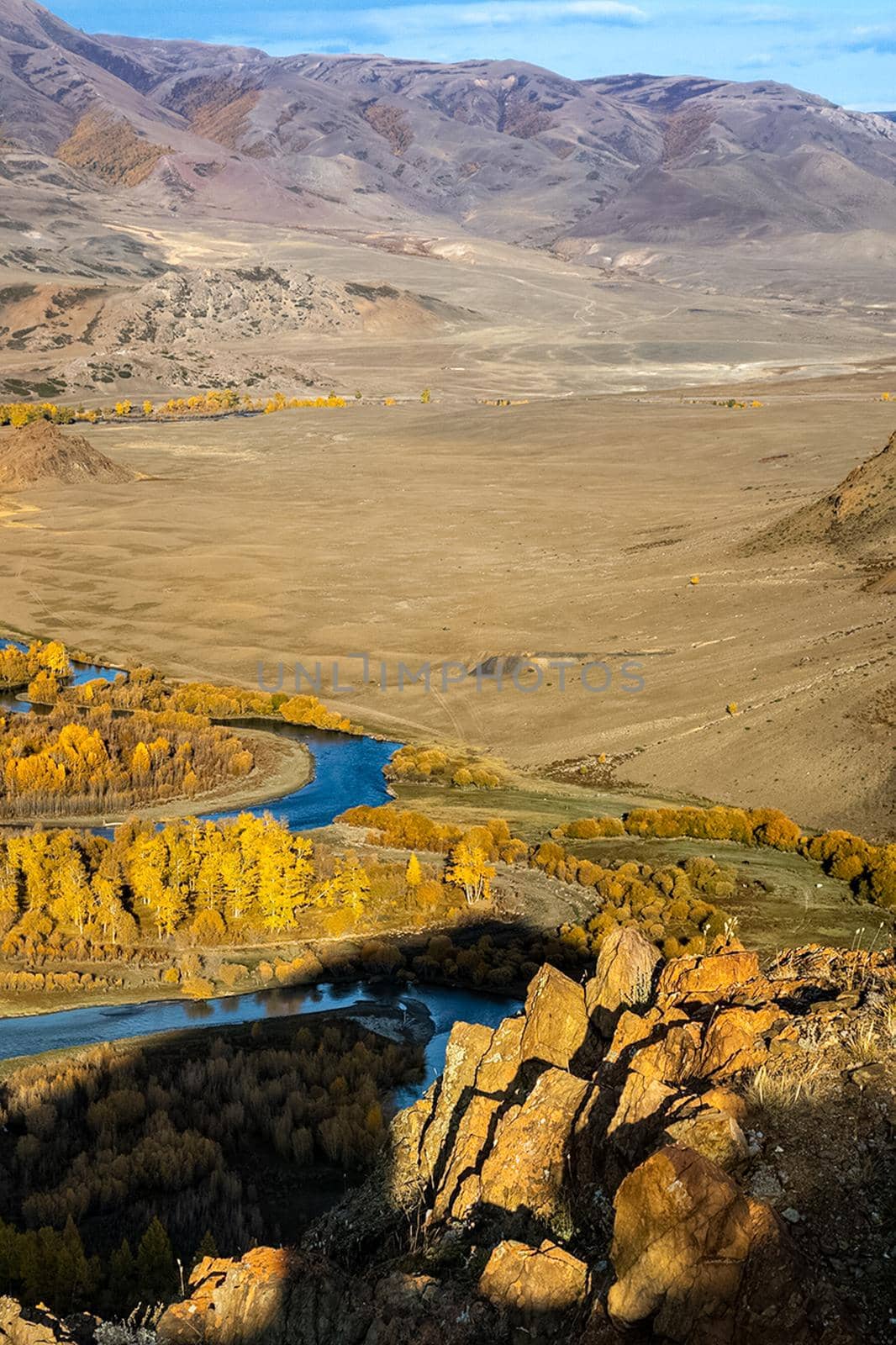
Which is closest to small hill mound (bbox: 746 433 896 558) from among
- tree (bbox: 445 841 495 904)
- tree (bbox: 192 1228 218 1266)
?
tree (bbox: 445 841 495 904)

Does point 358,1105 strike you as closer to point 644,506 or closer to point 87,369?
point 644,506

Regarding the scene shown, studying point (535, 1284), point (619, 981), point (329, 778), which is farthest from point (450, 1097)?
point (329, 778)

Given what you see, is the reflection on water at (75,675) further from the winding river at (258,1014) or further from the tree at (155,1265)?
the tree at (155,1265)

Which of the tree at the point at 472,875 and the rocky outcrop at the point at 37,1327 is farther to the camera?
the tree at the point at 472,875

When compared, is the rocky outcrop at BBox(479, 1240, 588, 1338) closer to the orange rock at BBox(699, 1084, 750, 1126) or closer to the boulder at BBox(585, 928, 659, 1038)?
the orange rock at BBox(699, 1084, 750, 1126)

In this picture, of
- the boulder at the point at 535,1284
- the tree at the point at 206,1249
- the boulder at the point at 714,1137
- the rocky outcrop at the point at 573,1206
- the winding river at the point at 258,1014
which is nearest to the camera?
the rocky outcrop at the point at 573,1206

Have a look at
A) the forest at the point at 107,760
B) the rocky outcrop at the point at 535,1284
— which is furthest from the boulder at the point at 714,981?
the forest at the point at 107,760

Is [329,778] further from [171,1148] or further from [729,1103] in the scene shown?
[729,1103]
